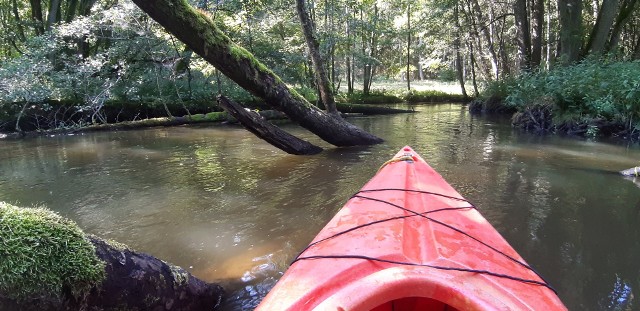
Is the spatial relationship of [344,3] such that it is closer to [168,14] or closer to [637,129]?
[637,129]

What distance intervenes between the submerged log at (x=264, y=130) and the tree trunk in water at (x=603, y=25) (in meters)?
9.93

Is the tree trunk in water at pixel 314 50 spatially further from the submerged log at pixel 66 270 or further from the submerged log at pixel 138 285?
the submerged log at pixel 66 270

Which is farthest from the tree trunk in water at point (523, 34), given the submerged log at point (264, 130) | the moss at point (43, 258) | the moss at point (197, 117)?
the moss at point (43, 258)

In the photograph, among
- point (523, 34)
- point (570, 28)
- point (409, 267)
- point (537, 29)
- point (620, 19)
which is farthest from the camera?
point (523, 34)

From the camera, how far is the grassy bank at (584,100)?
9328 millimetres

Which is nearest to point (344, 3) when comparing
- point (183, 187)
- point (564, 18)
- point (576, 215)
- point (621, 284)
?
point (564, 18)

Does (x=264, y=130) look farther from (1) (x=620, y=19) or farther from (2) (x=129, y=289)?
(1) (x=620, y=19)

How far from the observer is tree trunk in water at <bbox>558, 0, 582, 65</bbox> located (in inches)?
496

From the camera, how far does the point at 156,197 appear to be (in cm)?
529

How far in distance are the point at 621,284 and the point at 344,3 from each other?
17.4m

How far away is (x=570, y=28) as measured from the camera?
12547 mm

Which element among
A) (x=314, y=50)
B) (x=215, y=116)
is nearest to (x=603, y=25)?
(x=314, y=50)

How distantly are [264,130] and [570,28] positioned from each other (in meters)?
10.4

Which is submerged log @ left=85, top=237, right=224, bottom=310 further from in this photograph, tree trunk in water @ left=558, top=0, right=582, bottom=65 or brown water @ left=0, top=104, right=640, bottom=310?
tree trunk in water @ left=558, top=0, right=582, bottom=65
